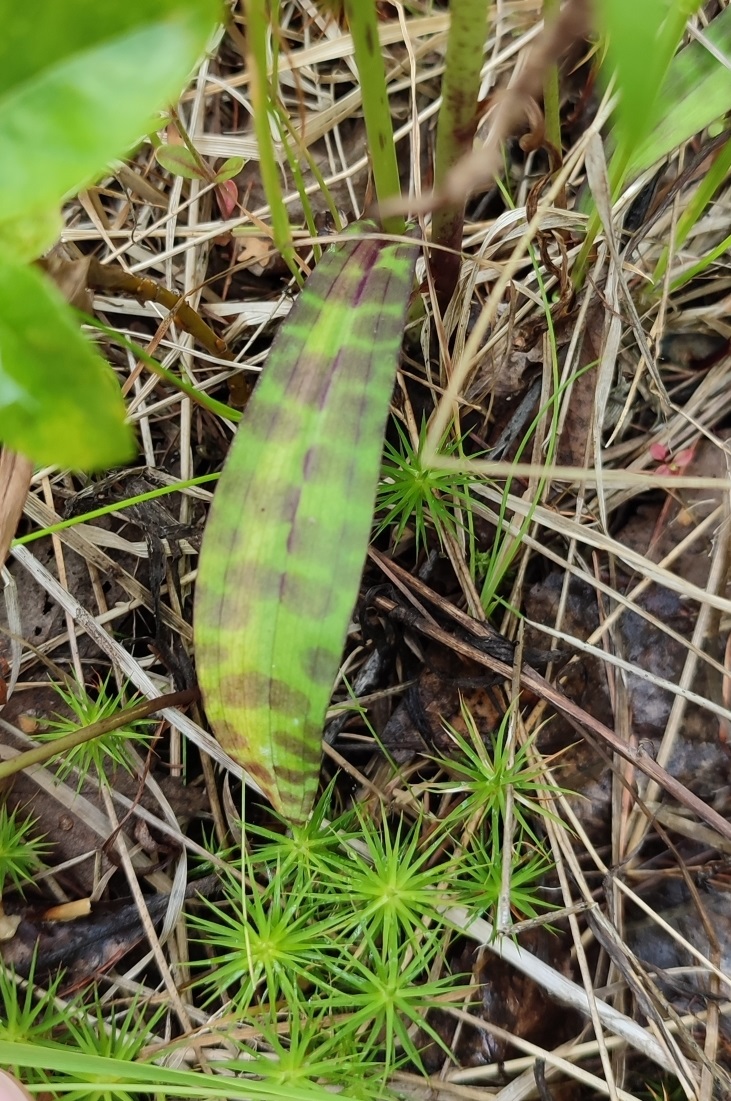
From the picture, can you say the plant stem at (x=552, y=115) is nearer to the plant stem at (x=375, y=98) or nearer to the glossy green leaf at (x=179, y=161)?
the plant stem at (x=375, y=98)

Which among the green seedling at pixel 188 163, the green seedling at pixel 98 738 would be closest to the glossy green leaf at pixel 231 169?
the green seedling at pixel 188 163

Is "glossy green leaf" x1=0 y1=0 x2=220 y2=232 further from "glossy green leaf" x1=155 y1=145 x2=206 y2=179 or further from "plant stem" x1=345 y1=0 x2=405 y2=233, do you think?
"glossy green leaf" x1=155 y1=145 x2=206 y2=179

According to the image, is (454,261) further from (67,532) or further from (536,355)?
(67,532)

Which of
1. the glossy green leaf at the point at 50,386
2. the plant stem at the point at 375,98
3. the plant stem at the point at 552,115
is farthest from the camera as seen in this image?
the plant stem at the point at 552,115

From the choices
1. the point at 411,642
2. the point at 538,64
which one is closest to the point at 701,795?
the point at 411,642

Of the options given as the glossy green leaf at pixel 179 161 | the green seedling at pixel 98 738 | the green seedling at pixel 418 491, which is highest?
the glossy green leaf at pixel 179 161

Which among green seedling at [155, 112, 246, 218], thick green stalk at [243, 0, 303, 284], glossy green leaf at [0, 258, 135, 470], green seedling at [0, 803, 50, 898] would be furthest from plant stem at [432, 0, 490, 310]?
green seedling at [0, 803, 50, 898]

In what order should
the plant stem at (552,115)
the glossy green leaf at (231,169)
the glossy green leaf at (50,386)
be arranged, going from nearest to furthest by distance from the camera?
1. the glossy green leaf at (50,386)
2. the plant stem at (552,115)
3. the glossy green leaf at (231,169)
